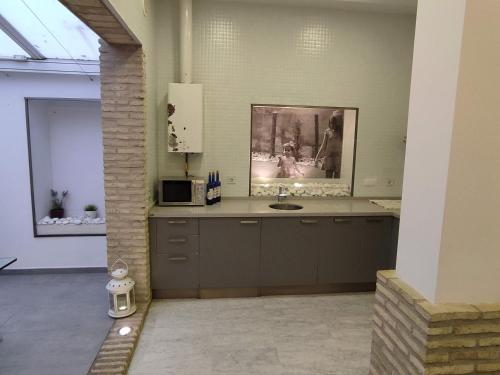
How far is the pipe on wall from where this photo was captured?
125 inches

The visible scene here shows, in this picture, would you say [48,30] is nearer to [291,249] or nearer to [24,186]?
[24,186]

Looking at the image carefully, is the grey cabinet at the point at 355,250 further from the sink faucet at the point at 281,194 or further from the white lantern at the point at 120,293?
the white lantern at the point at 120,293

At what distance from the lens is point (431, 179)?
135 cm

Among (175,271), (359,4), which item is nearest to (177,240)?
(175,271)

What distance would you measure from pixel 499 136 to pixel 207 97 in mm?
2758

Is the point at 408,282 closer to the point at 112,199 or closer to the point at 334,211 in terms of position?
the point at 334,211

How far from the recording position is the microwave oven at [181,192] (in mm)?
3227

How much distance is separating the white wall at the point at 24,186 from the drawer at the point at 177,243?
1.13 metres

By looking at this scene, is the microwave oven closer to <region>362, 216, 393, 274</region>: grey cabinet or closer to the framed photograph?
the framed photograph

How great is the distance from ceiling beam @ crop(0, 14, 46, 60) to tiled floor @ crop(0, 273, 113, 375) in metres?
2.35

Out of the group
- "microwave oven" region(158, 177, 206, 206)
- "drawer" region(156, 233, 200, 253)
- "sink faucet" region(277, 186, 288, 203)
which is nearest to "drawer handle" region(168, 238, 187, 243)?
"drawer" region(156, 233, 200, 253)

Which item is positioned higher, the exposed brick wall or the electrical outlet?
the electrical outlet

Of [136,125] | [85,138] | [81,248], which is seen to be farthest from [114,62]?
[81,248]

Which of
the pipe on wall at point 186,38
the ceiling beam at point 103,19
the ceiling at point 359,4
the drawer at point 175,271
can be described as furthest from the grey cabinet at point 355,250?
the ceiling beam at point 103,19
